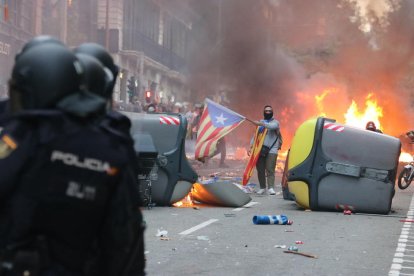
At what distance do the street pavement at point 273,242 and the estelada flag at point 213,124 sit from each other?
141cm

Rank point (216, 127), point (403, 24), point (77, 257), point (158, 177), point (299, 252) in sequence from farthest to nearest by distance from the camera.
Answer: point (403, 24) < point (216, 127) < point (158, 177) < point (299, 252) < point (77, 257)

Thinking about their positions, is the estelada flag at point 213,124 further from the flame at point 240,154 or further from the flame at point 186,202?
the flame at point 240,154

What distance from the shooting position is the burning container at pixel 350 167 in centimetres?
1073

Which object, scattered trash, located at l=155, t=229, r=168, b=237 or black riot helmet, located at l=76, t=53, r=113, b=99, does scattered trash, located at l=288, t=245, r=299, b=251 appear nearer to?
scattered trash, located at l=155, t=229, r=168, b=237

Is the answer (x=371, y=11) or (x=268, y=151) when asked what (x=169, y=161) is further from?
(x=371, y=11)

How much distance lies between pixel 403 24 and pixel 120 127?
2878 cm

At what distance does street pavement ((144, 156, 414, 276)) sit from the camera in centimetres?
653

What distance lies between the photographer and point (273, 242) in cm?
789

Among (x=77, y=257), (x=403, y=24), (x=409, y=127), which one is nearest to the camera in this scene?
(x=77, y=257)

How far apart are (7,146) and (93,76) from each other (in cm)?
42

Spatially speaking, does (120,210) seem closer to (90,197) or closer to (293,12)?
(90,197)

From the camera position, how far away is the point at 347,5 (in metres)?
32.1

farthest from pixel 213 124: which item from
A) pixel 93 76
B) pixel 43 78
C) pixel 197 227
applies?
pixel 43 78

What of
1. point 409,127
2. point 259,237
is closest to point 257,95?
point 409,127
